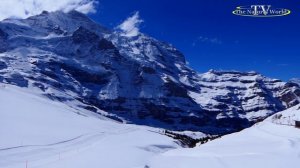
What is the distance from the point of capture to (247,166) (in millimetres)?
23984

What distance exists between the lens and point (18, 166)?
32.8m

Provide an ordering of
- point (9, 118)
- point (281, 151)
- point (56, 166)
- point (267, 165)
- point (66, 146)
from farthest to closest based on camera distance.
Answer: point (9, 118)
point (66, 146)
point (56, 166)
point (281, 151)
point (267, 165)

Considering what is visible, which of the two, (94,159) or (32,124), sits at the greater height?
(32,124)

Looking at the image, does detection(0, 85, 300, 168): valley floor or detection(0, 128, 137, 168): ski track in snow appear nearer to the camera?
detection(0, 85, 300, 168): valley floor

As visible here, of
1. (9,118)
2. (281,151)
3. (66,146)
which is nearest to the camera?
(281,151)

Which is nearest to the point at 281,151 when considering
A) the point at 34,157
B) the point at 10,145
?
the point at 34,157

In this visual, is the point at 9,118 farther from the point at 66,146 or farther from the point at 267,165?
the point at 267,165

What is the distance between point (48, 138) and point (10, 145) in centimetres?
1127

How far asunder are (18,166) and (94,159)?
6.67 m

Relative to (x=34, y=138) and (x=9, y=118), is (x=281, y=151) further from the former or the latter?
(x=9, y=118)

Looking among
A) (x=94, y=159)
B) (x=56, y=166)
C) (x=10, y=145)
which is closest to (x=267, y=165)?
(x=56, y=166)

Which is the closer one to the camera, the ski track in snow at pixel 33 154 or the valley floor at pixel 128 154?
the valley floor at pixel 128 154

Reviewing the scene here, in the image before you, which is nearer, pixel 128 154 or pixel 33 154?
pixel 33 154

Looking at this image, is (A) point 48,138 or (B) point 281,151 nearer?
(B) point 281,151
